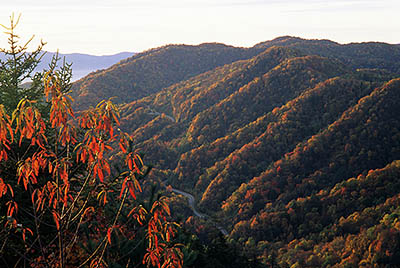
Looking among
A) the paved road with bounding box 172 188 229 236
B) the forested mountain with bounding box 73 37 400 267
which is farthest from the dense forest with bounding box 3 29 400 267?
the paved road with bounding box 172 188 229 236

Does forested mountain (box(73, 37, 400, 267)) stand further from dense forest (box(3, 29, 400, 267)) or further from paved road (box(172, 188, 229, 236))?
paved road (box(172, 188, 229, 236))

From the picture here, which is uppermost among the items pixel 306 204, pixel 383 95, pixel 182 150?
pixel 383 95

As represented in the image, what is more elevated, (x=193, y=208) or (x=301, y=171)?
(x=301, y=171)

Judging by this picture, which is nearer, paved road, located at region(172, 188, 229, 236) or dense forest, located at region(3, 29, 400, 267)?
dense forest, located at region(3, 29, 400, 267)

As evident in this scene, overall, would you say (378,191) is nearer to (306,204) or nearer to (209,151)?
(306,204)

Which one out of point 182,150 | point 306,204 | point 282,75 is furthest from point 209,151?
point 282,75

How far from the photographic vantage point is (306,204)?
323ft

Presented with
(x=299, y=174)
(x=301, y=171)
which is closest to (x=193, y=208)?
(x=299, y=174)

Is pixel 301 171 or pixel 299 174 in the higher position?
pixel 301 171

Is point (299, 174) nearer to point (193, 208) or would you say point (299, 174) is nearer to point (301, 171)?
point (301, 171)

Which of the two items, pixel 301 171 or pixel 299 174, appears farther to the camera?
pixel 301 171

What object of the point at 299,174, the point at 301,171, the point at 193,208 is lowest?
the point at 193,208

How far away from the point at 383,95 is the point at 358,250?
6646 centimetres

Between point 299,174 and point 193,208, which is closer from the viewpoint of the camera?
point 299,174
